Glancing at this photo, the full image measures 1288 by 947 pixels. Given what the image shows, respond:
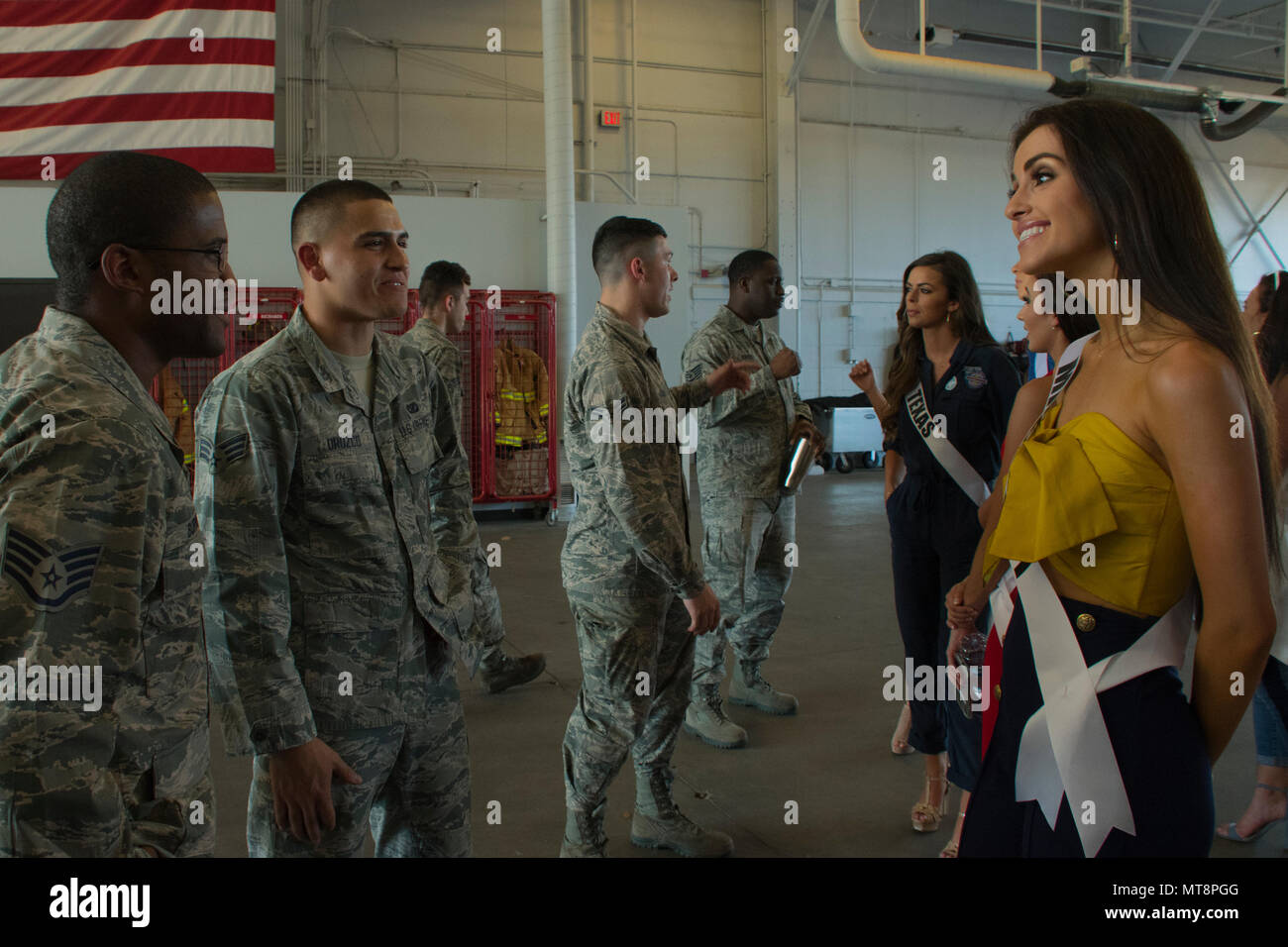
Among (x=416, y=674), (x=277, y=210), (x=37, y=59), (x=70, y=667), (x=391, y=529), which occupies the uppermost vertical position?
(x=37, y=59)

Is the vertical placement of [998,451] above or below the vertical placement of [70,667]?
above

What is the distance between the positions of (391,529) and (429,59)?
11.3 m

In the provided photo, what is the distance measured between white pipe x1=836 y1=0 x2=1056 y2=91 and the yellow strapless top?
24.1 feet

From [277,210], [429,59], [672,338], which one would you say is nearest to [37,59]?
[277,210]

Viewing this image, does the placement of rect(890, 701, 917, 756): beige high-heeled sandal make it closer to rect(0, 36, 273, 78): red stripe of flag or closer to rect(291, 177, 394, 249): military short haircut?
rect(291, 177, 394, 249): military short haircut

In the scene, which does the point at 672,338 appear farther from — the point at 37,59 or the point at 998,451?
the point at 998,451

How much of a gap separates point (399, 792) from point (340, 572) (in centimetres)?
52

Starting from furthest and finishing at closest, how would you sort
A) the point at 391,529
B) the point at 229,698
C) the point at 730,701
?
the point at 730,701 < the point at 391,529 < the point at 229,698

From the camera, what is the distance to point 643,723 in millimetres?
2613

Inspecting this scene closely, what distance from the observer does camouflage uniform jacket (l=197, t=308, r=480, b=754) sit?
Result: 5.35 feet

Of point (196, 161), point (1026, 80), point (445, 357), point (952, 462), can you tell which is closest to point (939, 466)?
point (952, 462)

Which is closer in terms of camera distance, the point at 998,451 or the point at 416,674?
the point at 416,674

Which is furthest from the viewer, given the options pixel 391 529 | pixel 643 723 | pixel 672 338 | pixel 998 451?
pixel 672 338

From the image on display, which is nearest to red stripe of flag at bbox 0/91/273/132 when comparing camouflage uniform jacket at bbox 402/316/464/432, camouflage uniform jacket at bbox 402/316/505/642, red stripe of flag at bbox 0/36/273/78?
red stripe of flag at bbox 0/36/273/78
